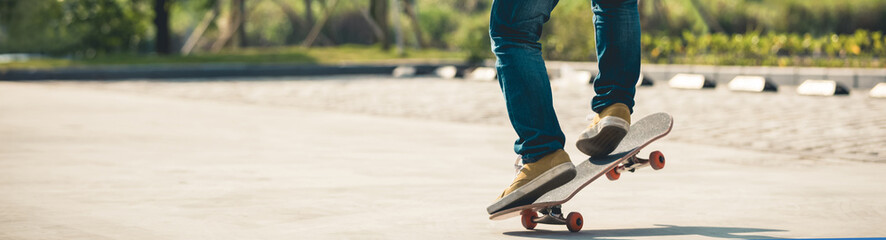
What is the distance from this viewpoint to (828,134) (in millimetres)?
9094

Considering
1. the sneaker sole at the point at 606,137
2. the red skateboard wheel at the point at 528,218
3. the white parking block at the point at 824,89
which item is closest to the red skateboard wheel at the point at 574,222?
the red skateboard wheel at the point at 528,218

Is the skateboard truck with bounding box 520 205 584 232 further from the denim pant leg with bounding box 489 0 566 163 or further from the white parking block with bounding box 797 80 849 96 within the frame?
the white parking block with bounding box 797 80 849 96

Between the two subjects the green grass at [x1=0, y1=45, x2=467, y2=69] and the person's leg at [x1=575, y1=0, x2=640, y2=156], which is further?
the green grass at [x1=0, y1=45, x2=467, y2=69]

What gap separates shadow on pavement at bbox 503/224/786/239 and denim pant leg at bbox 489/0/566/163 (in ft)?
1.01

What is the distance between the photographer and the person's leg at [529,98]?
13.1ft

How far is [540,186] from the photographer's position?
4016 millimetres

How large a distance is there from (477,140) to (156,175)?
297 cm

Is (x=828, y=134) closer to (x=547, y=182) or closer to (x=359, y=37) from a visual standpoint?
(x=547, y=182)

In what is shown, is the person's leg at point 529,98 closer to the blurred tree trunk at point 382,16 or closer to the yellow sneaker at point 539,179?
the yellow sneaker at point 539,179

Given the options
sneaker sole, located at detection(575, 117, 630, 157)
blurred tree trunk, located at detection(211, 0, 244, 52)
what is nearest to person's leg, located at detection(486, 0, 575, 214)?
sneaker sole, located at detection(575, 117, 630, 157)

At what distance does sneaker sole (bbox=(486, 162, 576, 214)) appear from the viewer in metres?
4.00

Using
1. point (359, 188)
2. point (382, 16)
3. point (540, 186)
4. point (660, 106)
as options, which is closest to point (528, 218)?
point (540, 186)

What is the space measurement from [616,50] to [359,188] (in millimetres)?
1867

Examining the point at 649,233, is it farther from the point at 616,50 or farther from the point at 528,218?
the point at 616,50
